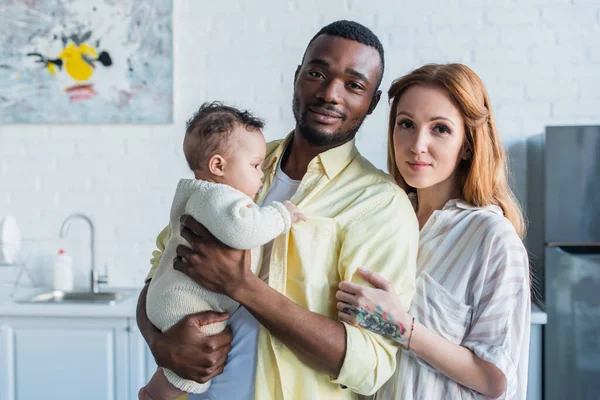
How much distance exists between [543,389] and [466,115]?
5.43 ft

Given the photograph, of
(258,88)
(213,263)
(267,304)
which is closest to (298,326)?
(267,304)

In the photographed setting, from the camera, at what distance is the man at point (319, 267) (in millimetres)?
1106

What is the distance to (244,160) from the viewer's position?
3.98 ft

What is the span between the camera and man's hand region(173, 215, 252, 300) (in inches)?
44.1

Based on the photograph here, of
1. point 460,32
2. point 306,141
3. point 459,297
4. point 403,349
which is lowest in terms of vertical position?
point 403,349

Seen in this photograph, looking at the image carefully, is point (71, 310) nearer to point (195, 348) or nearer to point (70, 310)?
point (70, 310)

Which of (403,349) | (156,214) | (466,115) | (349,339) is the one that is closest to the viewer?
(349,339)

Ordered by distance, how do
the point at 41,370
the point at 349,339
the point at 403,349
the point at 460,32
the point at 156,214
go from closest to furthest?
the point at 349,339
the point at 403,349
the point at 41,370
the point at 460,32
the point at 156,214

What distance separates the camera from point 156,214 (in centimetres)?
309

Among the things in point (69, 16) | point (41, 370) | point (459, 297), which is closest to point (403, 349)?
point (459, 297)

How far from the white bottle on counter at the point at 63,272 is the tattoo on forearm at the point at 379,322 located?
2.32 m

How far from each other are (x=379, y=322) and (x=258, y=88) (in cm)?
208

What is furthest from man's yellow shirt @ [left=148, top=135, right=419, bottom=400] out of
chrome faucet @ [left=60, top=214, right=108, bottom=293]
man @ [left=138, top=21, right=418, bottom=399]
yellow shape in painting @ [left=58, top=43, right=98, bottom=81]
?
yellow shape in painting @ [left=58, top=43, right=98, bottom=81]

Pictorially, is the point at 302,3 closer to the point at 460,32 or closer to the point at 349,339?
the point at 460,32
